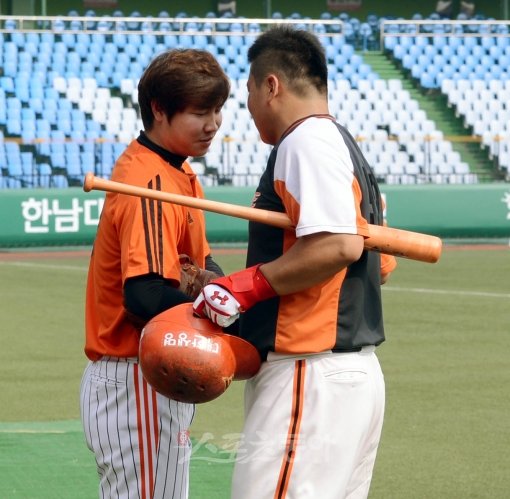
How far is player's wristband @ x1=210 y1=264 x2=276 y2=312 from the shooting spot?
348 cm

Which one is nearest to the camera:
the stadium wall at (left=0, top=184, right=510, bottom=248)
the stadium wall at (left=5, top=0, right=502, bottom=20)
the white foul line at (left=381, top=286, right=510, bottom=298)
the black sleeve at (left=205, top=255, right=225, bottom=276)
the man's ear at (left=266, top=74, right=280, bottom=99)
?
the man's ear at (left=266, top=74, right=280, bottom=99)

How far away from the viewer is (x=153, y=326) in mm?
3621

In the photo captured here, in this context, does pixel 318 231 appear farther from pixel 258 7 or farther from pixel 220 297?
pixel 258 7

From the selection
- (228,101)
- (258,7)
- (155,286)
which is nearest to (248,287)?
(155,286)

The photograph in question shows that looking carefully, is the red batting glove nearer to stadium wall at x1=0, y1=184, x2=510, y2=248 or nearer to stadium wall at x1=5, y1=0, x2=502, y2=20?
stadium wall at x1=0, y1=184, x2=510, y2=248

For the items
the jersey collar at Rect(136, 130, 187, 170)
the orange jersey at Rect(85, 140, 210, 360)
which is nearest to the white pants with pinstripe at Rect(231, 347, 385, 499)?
the orange jersey at Rect(85, 140, 210, 360)

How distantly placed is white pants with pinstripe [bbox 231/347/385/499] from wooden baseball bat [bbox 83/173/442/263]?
354mm

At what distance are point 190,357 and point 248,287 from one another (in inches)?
11.2

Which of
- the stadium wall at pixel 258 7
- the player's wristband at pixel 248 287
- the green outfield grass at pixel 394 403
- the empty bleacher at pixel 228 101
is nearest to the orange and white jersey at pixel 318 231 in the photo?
the player's wristband at pixel 248 287

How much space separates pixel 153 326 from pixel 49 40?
25737mm

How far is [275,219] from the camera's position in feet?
11.6

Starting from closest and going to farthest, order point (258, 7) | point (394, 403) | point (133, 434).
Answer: point (133, 434) → point (394, 403) → point (258, 7)

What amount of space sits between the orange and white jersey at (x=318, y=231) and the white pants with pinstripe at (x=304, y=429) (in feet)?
0.20

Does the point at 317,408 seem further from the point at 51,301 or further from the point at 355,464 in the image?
the point at 51,301
